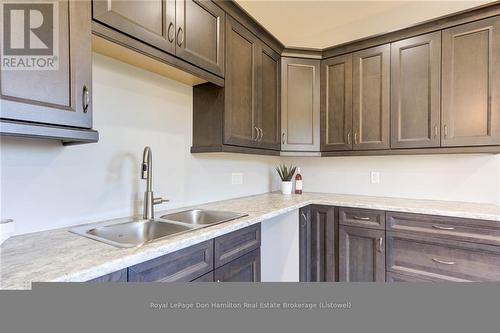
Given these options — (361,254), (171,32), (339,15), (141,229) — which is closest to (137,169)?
(141,229)

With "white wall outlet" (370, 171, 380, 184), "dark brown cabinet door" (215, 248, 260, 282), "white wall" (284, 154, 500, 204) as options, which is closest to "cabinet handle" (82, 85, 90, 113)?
"dark brown cabinet door" (215, 248, 260, 282)

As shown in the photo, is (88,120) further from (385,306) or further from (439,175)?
(439,175)

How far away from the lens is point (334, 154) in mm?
2414

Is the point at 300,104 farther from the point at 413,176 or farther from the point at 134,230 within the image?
the point at 134,230

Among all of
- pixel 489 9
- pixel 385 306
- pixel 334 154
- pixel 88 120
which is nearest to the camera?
pixel 385 306

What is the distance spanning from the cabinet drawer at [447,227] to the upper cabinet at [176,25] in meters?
1.66

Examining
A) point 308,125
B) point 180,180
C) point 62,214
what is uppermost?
point 308,125

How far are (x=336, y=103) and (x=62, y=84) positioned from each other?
2.11m

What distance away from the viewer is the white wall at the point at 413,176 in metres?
2.00

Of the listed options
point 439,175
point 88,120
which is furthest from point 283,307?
point 439,175

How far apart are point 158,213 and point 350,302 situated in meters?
1.29

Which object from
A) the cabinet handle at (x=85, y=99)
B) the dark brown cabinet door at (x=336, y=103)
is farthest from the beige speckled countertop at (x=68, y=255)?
the dark brown cabinet door at (x=336, y=103)

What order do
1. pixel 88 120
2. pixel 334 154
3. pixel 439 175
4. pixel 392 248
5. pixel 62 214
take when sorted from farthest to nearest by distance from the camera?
pixel 334 154
pixel 439 175
pixel 392 248
pixel 62 214
pixel 88 120

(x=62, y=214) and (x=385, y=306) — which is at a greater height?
(x=62, y=214)
